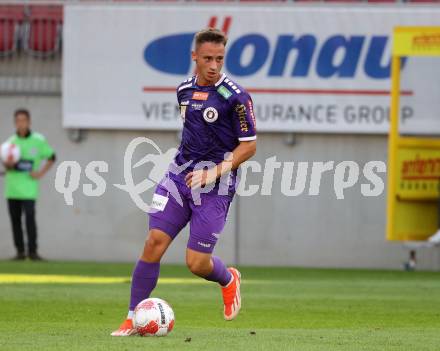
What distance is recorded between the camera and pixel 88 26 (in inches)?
862

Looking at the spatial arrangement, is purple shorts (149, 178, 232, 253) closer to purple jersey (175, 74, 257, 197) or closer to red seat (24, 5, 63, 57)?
purple jersey (175, 74, 257, 197)

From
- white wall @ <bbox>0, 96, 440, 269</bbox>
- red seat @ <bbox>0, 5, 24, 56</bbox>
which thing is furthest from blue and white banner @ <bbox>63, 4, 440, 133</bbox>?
red seat @ <bbox>0, 5, 24, 56</bbox>

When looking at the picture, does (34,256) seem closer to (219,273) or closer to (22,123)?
(22,123)

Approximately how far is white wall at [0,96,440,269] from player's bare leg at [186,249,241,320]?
11203 millimetres

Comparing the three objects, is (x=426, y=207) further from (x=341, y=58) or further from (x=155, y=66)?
(x=155, y=66)

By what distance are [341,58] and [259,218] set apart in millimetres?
2981

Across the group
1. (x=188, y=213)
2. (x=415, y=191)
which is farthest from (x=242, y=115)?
(x=415, y=191)

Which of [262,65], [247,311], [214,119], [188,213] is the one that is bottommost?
[247,311]

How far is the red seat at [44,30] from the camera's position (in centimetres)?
2236

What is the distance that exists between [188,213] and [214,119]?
2.40 ft

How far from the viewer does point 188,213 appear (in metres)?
9.74

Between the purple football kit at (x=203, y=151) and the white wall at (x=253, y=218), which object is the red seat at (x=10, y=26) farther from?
the purple football kit at (x=203, y=151)

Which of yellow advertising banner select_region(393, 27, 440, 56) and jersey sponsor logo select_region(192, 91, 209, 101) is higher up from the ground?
yellow advertising banner select_region(393, 27, 440, 56)

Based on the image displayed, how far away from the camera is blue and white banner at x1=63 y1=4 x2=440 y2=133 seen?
21.4 meters
